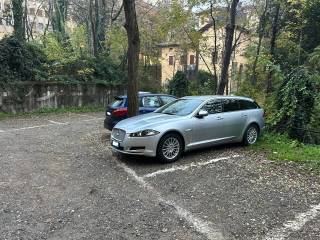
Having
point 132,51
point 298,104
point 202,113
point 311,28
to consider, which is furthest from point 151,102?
point 311,28

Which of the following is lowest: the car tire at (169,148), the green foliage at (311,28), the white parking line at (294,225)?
the white parking line at (294,225)

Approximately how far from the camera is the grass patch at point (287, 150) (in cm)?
895

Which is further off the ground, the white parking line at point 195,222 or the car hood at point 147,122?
the car hood at point 147,122

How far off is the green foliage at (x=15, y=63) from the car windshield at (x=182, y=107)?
1068cm

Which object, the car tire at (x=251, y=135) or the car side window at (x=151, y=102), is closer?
the car tire at (x=251, y=135)

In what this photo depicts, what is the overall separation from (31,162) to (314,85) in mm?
8209

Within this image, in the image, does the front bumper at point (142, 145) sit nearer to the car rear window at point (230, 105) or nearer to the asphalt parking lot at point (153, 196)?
the asphalt parking lot at point (153, 196)

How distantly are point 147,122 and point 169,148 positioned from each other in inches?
31.1

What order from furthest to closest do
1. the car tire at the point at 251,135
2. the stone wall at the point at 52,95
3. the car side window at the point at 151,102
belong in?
the stone wall at the point at 52,95 → the car side window at the point at 151,102 → the car tire at the point at 251,135

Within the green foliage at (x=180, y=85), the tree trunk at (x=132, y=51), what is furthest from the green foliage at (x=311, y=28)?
the tree trunk at (x=132, y=51)

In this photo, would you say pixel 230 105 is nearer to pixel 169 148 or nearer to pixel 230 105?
pixel 230 105

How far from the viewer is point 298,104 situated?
1122 cm

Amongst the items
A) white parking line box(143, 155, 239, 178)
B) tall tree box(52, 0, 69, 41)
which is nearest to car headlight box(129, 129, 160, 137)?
white parking line box(143, 155, 239, 178)

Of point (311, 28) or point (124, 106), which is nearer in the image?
point (124, 106)
